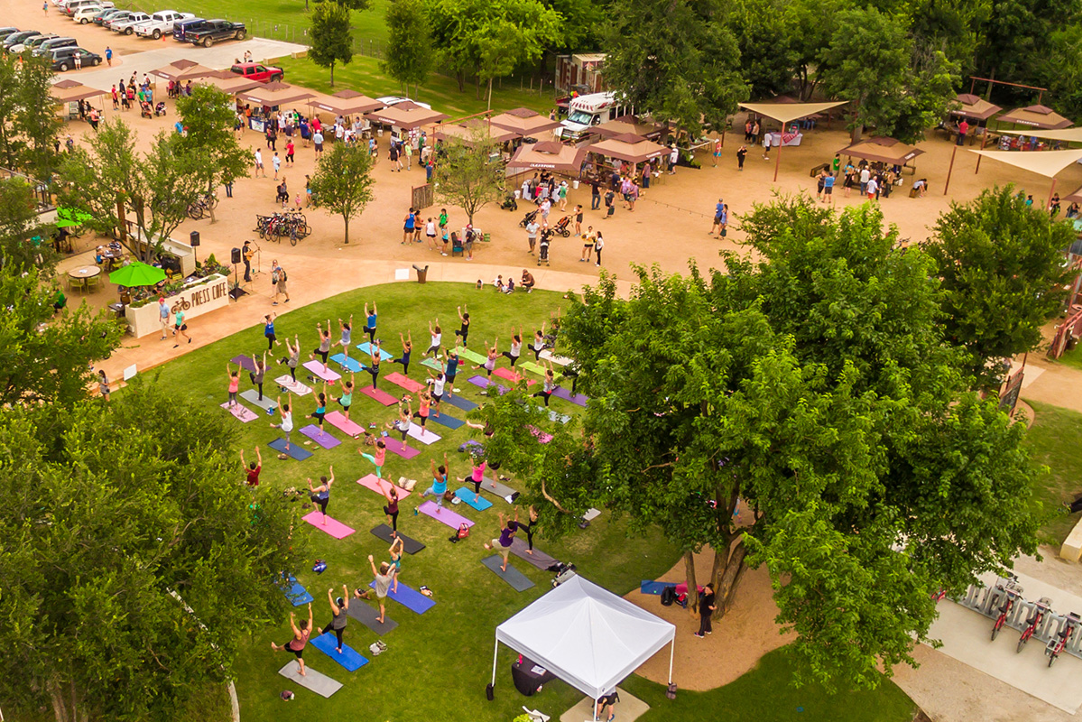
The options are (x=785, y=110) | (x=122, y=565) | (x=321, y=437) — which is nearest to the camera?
(x=122, y=565)

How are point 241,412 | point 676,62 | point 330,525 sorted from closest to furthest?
point 330,525 → point 241,412 → point 676,62

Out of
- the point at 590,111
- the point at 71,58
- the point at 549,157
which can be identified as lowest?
the point at 549,157

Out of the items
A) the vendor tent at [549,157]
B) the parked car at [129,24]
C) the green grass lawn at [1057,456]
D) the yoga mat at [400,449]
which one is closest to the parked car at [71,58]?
the parked car at [129,24]

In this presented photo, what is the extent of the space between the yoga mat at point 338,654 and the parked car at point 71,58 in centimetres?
5136

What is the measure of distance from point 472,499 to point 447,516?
0.99 metres

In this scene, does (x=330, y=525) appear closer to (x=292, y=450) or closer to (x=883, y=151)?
(x=292, y=450)

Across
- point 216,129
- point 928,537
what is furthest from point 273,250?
point 928,537

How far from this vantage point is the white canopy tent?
18375mm

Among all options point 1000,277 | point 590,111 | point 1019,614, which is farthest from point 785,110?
point 1019,614

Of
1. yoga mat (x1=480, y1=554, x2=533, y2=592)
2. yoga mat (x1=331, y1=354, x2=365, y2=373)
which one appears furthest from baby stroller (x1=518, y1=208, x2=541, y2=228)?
yoga mat (x1=480, y1=554, x2=533, y2=592)

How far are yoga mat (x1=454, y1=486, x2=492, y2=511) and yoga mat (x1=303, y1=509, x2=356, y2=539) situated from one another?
9.73ft

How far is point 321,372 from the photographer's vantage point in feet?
101

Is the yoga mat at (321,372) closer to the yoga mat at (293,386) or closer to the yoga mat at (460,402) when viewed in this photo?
the yoga mat at (293,386)

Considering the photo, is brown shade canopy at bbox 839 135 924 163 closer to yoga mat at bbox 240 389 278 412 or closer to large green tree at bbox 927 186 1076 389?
large green tree at bbox 927 186 1076 389
